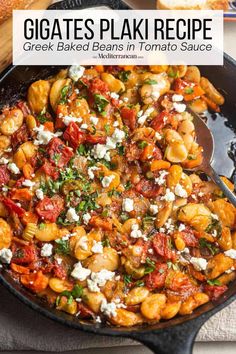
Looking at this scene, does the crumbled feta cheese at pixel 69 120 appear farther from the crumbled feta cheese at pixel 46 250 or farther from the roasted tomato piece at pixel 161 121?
the crumbled feta cheese at pixel 46 250

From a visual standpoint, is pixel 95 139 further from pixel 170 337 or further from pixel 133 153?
pixel 170 337

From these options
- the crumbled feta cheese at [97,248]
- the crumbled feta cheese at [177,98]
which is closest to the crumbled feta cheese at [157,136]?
the crumbled feta cheese at [177,98]

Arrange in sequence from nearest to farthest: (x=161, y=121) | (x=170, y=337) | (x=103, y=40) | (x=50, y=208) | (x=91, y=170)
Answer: (x=170, y=337), (x=50, y=208), (x=91, y=170), (x=161, y=121), (x=103, y=40)

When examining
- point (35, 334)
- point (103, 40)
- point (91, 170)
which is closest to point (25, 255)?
point (35, 334)

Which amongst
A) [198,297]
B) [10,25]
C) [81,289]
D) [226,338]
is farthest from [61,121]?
[226,338]

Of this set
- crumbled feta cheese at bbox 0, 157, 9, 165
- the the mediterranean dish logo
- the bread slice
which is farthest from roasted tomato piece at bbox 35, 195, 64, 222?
the bread slice

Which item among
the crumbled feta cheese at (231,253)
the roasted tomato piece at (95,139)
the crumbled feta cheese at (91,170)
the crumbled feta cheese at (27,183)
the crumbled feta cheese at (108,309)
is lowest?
the crumbled feta cheese at (108,309)
